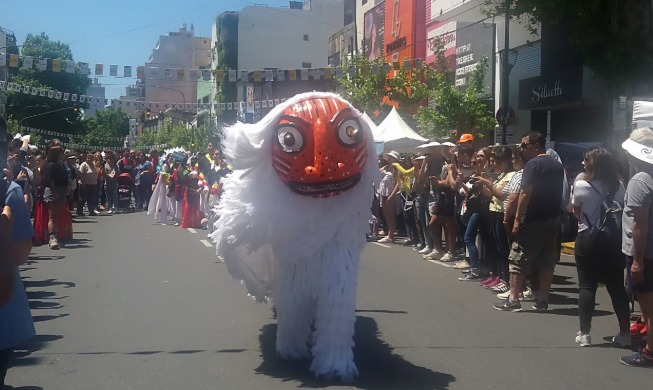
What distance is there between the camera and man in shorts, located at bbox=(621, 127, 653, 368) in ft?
20.4

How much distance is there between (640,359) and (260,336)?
3.32 meters

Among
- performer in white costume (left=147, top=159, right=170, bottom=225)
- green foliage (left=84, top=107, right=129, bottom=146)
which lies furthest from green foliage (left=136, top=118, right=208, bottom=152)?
performer in white costume (left=147, top=159, right=170, bottom=225)

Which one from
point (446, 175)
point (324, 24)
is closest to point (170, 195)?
point (446, 175)

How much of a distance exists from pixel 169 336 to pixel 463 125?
18.9 metres

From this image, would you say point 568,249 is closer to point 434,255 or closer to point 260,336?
point 434,255

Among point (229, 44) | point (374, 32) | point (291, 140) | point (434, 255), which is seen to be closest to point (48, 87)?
point (229, 44)

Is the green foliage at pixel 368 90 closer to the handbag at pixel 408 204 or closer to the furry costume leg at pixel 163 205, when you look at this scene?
the furry costume leg at pixel 163 205

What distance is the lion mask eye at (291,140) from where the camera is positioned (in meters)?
6.17

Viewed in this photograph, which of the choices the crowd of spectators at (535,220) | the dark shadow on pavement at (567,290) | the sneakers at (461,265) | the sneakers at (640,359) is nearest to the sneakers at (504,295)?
the crowd of spectators at (535,220)

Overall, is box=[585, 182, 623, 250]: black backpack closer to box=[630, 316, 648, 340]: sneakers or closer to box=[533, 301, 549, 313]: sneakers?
box=[630, 316, 648, 340]: sneakers

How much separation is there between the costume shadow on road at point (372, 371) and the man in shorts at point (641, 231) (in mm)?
1694

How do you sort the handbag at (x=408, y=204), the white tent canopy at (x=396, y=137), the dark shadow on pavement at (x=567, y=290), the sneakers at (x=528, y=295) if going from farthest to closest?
1. the white tent canopy at (x=396, y=137)
2. the handbag at (x=408, y=204)
3. the dark shadow on pavement at (x=567, y=290)
4. the sneakers at (x=528, y=295)

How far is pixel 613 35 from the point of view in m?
16.4

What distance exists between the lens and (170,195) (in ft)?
65.9
